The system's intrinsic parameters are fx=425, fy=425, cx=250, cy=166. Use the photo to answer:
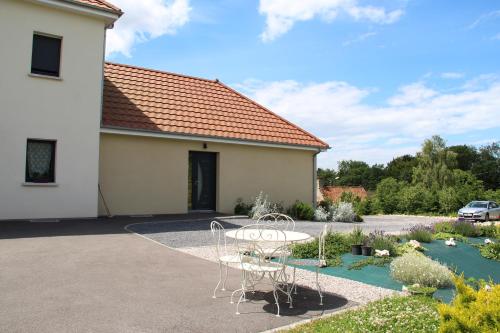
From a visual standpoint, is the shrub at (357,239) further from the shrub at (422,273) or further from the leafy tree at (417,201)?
the leafy tree at (417,201)

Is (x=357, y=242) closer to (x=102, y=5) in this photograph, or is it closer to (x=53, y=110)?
(x=53, y=110)

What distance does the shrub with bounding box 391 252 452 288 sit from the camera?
670 centimetres

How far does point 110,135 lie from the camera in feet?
47.8

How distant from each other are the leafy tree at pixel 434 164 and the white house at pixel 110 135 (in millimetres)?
39501

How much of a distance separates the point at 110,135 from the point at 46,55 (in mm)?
3157

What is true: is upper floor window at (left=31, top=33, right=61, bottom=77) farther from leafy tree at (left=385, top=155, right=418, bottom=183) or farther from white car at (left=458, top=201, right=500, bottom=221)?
leafy tree at (left=385, top=155, right=418, bottom=183)

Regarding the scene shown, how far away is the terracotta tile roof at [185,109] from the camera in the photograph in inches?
611

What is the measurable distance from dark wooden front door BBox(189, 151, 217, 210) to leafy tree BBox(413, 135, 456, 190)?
43.4 meters

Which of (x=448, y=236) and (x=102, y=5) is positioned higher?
(x=102, y=5)

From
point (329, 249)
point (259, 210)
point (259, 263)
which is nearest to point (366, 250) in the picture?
point (329, 249)

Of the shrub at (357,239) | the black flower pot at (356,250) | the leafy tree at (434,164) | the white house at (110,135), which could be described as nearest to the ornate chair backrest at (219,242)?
the black flower pot at (356,250)

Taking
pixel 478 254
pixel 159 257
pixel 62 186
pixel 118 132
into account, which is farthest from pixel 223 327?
pixel 118 132

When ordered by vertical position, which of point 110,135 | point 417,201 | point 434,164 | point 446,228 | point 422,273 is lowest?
point 422,273

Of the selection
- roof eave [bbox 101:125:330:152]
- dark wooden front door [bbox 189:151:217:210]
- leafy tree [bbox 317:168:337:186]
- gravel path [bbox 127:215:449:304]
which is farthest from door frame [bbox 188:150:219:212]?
leafy tree [bbox 317:168:337:186]
